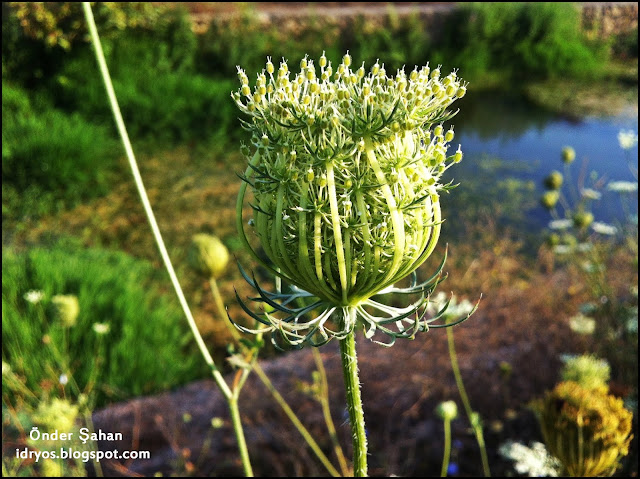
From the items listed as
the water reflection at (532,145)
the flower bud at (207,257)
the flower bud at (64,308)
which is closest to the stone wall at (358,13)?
the water reflection at (532,145)

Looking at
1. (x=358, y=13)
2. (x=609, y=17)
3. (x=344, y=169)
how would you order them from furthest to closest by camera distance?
(x=358, y=13) < (x=609, y=17) < (x=344, y=169)

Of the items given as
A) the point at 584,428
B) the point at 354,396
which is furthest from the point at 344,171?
the point at 584,428

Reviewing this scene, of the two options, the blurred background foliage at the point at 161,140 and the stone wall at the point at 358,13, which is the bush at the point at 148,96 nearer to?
the blurred background foliage at the point at 161,140

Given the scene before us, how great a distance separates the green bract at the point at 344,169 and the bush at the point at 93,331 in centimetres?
298

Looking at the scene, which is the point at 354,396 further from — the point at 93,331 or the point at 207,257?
the point at 93,331

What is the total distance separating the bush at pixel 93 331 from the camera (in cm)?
388

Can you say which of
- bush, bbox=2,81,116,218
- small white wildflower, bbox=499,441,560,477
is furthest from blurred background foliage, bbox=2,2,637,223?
small white wildflower, bbox=499,441,560,477

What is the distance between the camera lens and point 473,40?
1037cm

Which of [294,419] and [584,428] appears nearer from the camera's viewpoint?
[584,428]

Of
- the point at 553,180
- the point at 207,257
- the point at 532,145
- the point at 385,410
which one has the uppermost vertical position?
the point at 207,257

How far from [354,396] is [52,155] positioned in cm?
→ 625

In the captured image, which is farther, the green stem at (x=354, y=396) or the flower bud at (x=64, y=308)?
the flower bud at (x=64, y=308)

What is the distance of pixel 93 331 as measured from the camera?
4039 mm

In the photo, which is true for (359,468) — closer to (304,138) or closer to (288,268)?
(288,268)
